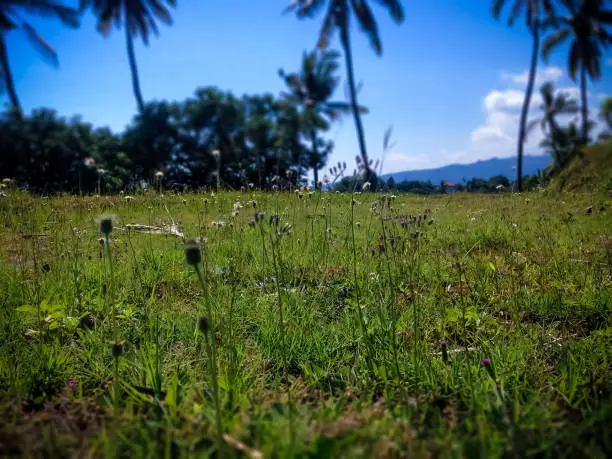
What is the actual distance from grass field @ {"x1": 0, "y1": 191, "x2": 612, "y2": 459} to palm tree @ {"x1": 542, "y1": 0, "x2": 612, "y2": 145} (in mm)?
25467

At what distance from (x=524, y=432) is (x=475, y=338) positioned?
2.58ft

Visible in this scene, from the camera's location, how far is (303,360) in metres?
1.49

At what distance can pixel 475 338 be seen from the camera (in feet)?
5.35

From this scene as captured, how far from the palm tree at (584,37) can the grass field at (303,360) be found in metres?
25.5

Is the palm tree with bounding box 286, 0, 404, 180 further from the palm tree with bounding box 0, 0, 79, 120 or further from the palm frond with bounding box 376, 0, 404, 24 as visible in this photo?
the palm tree with bounding box 0, 0, 79, 120

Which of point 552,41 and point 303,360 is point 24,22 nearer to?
point 303,360

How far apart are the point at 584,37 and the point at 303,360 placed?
31.6m

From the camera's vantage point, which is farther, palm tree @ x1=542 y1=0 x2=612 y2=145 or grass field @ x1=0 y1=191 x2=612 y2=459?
palm tree @ x1=542 y1=0 x2=612 y2=145

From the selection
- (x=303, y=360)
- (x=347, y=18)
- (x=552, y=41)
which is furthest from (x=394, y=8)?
(x=303, y=360)

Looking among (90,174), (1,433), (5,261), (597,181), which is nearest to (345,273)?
(1,433)

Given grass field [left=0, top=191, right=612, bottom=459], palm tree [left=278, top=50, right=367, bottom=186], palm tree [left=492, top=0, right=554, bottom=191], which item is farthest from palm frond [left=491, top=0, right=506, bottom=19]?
grass field [left=0, top=191, right=612, bottom=459]

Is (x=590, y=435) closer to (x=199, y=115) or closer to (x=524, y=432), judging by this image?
(x=524, y=432)

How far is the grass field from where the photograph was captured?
86 centimetres

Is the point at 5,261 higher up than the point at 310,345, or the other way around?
the point at 5,261
